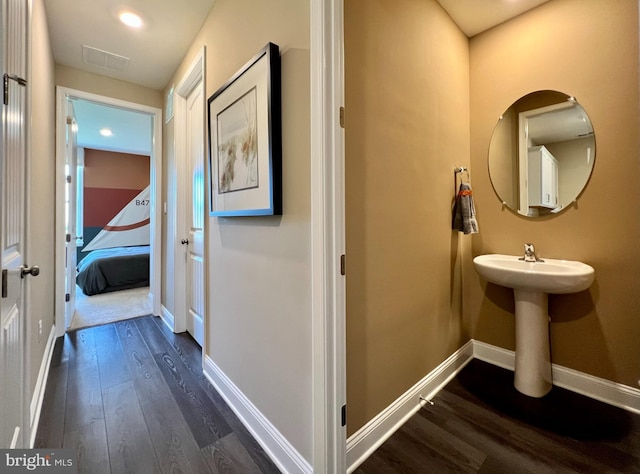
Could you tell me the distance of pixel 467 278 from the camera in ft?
6.96

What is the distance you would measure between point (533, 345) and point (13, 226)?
8.91 ft

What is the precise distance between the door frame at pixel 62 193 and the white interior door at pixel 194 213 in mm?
665

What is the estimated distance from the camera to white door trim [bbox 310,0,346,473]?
102 cm

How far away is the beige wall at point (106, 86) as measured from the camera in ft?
A: 8.30

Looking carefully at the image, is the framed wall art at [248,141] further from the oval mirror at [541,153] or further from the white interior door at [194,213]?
the oval mirror at [541,153]

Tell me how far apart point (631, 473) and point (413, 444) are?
90cm

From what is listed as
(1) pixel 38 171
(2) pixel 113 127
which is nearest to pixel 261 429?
(1) pixel 38 171

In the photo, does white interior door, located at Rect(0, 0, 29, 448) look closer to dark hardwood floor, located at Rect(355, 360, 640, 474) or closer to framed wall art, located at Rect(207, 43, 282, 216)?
framed wall art, located at Rect(207, 43, 282, 216)

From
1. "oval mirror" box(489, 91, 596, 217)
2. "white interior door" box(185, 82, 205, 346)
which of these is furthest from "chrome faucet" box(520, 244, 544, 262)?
"white interior door" box(185, 82, 205, 346)

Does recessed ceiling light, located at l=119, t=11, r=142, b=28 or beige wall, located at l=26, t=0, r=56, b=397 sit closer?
beige wall, located at l=26, t=0, r=56, b=397

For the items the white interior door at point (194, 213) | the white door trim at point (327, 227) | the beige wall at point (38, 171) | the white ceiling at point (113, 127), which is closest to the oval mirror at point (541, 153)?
the white door trim at point (327, 227)

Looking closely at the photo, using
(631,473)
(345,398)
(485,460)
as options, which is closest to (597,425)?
(631,473)

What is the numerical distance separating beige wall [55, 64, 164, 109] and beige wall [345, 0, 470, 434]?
8.93ft

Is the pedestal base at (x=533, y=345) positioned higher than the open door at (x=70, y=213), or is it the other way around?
the open door at (x=70, y=213)
